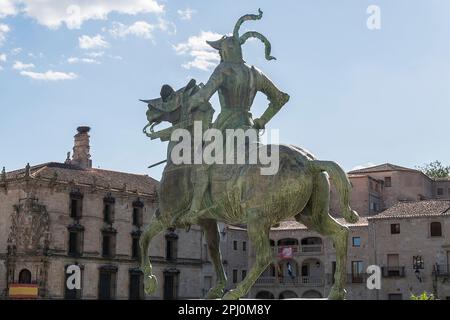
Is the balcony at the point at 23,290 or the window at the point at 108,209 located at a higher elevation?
the window at the point at 108,209

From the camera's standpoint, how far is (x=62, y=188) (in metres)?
49.3

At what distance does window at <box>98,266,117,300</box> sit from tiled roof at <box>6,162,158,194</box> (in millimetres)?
5861

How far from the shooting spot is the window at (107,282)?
5072cm

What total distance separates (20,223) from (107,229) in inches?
247

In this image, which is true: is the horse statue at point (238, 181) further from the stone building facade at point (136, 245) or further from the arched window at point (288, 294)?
the arched window at point (288, 294)

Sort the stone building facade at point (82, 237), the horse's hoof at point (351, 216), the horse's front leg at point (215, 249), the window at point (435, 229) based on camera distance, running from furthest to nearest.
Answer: the stone building facade at point (82, 237) < the window at point (435, 229) < the horse's front leg at point (215, 249) < the horse's hoof at point (351, 216)

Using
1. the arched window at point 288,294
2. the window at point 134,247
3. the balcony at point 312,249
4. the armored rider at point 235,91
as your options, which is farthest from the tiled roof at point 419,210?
the armored rider at point 235,91

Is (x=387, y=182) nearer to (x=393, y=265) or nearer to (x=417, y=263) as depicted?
(x=393, y=265)

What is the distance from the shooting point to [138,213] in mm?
54562

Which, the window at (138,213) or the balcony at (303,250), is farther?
the balcony at (303,250)

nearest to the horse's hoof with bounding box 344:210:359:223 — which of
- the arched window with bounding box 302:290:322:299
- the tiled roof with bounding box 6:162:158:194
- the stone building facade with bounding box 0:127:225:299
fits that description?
the stone building facade with bounding box 0:127:225:299

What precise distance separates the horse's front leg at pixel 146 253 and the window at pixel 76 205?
131 ft

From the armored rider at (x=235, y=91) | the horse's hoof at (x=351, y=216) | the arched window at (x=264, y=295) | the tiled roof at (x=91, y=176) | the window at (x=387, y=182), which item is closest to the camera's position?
the horse's hoof at (x=351, y=216)
